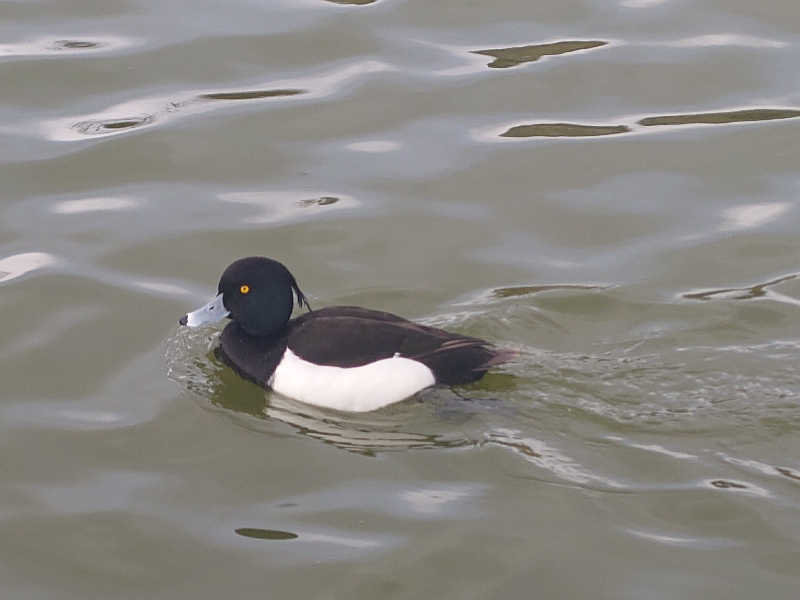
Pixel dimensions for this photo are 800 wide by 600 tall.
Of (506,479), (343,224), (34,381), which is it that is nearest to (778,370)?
(506,479)

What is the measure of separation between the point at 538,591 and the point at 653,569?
47 cm

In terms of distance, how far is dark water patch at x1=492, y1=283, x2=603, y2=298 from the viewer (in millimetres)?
8367

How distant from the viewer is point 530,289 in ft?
27.6

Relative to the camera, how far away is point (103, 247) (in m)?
8.97

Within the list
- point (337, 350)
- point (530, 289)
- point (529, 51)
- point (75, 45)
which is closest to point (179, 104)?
point (75, 45)

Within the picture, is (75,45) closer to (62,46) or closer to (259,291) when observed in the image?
(62,46)

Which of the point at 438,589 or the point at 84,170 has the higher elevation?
the point at 84,170

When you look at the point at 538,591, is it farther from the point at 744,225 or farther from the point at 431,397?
the point at 744,225

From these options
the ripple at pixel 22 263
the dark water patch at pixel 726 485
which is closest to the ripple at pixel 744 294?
the dark water patch at pixel 726 485

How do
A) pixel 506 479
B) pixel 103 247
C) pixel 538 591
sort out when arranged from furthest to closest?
pixel 103 247
pixel 506 479
pixel 538 591

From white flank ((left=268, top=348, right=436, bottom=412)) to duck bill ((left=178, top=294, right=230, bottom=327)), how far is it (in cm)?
66

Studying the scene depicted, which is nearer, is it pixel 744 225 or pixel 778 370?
pixel 778 370

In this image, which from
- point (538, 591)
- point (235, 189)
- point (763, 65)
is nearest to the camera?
point (538, 591)

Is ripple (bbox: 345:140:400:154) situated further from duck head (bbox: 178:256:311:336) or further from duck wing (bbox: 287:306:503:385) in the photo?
duck wing (bbox: 287:306:503:385)
